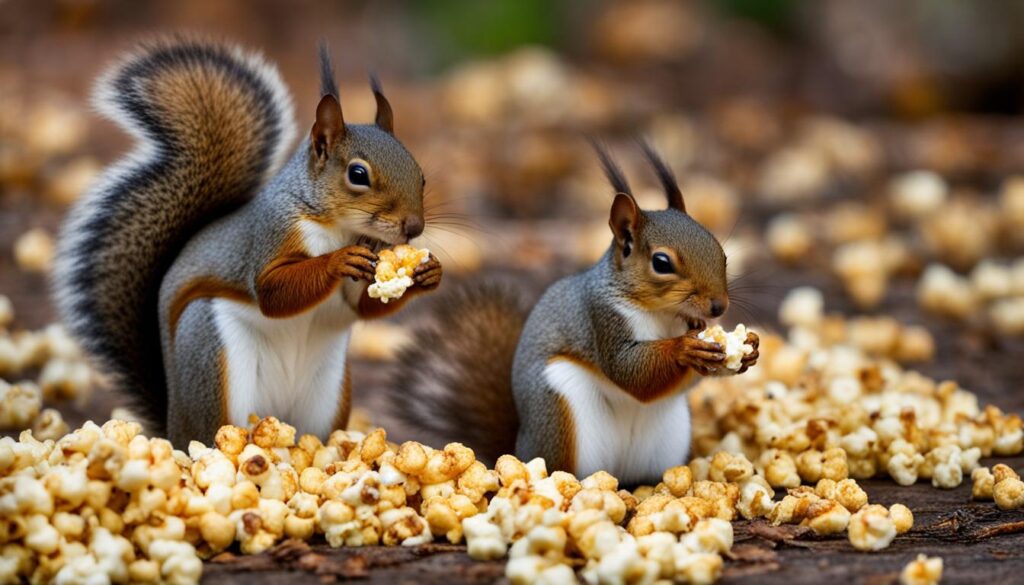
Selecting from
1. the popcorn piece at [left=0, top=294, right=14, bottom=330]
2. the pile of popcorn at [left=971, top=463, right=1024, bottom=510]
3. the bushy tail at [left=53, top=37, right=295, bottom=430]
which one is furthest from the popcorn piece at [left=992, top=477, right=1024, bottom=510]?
the popcorn piece at [left=0, top=294, right=14, bottom=330]

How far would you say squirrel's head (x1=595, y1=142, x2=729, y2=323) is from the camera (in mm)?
2553

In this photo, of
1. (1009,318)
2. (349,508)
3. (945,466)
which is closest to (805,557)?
(945,466)

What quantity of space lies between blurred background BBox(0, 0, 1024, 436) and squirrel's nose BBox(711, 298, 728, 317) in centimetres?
29

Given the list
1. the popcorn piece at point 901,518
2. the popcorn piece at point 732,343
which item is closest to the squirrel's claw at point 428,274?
the popcorn piece at point 732,343

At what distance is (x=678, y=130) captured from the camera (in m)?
6.76

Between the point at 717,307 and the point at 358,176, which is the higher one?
the point at 358,176

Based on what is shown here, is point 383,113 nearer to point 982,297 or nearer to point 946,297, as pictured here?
point 946,297

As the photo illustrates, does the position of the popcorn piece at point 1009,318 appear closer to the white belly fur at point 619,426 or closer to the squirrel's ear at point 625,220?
the white belly fur at point 619,426

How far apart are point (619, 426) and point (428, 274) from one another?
0.55 m

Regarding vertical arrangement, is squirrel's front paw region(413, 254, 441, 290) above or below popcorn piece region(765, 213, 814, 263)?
below

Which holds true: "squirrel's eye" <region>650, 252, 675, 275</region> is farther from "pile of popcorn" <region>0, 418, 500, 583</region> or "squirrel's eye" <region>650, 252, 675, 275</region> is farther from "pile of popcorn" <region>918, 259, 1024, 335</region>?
"pile of popcorn" <region>918, 259, 1024, 335</region>

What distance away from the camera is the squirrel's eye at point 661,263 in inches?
101

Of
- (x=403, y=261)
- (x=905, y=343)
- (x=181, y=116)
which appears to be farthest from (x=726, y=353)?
(x=905, y=343)

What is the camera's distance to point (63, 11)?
26.4 ft
